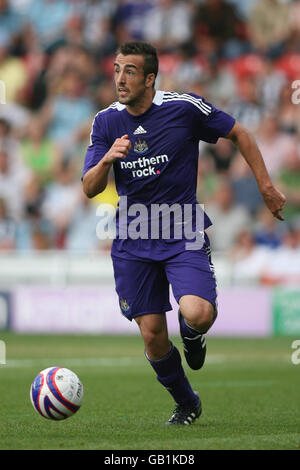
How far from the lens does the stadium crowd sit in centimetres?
1517

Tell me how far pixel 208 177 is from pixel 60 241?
2.70 m

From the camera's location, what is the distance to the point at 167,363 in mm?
6449

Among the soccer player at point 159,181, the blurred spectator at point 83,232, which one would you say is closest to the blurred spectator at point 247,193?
the blurred spectator at point 83,232

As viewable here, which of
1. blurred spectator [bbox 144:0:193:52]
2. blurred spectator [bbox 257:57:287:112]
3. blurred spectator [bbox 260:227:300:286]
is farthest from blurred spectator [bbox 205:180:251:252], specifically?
blurred spectator [bbox 144:0:193:52]

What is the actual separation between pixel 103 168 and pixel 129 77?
27.4 inches

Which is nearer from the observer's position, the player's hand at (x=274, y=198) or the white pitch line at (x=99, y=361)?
the player's hand at (x=274, y=198)

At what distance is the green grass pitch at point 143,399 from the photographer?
558 cm

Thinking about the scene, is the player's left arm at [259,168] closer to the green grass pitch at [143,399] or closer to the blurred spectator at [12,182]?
the green grass pitch at [143,399]

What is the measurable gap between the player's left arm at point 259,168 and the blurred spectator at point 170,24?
37.6 feet

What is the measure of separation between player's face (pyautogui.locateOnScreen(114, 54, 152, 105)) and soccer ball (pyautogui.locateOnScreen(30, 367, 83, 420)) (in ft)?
6.05

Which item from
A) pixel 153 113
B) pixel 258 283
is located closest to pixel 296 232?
pixel 258 283

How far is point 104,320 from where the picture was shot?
15430 millimetres

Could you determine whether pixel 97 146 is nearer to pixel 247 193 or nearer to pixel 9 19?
pixel 247 193

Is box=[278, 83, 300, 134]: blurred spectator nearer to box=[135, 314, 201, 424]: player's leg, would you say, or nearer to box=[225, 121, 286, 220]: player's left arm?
box=[225, 121, 286, 220]: player's left arm
